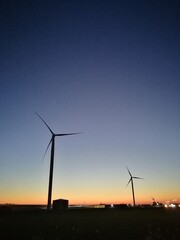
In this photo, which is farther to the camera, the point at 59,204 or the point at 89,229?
the point at 59,204

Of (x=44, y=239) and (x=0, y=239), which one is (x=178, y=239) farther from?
(x=0, y=239)

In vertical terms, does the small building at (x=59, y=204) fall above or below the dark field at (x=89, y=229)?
above

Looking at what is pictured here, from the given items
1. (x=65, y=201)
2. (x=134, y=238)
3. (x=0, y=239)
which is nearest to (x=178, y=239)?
(x=134, y=238)

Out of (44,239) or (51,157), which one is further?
(51,157)

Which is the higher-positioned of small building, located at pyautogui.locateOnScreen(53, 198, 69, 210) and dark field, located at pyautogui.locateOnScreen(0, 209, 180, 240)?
small building, located at pyautogui.locateOnScreen(53, 198, 69, 210)

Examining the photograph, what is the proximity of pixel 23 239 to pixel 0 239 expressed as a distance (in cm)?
192

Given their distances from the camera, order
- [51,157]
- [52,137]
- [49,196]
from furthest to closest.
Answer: [52,137], [51,157], [49,196]

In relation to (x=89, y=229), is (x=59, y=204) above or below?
above

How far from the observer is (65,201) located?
78.5 meters

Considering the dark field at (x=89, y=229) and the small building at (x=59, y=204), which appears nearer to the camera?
the dark field at (x=89, y=229)

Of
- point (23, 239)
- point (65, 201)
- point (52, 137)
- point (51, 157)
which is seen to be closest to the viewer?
point (23, 239)

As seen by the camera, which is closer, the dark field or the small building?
the dark field

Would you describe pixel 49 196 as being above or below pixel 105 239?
above

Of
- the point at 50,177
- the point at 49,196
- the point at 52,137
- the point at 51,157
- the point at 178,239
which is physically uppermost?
the point at 52,137
